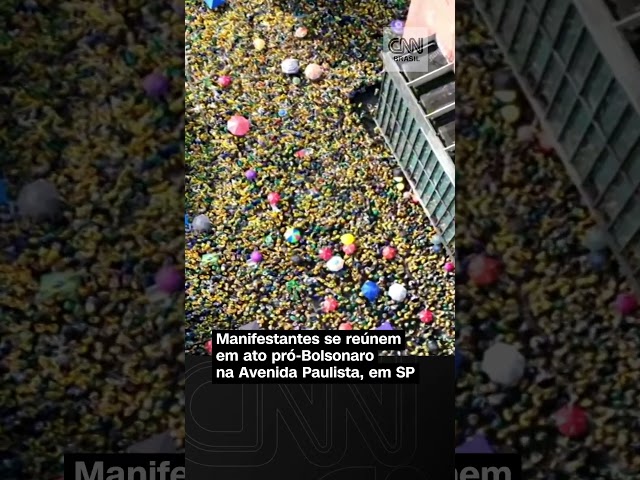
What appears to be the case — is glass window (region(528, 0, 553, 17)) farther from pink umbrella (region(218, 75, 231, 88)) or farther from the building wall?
pink umbrella (region(218, 75, 231, 88))

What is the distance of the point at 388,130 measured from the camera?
121 centimetres

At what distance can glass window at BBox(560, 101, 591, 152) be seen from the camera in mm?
1113

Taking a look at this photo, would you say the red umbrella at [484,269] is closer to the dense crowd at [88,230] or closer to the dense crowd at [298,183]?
the dense crowd at [298,183]

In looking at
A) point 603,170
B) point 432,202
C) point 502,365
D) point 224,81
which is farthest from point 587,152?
point 224,81

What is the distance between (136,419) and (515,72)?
0.84 m

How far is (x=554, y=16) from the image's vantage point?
1.08 metres

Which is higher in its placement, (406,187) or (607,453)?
(406,187)

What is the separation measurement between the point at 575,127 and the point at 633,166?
0.11m

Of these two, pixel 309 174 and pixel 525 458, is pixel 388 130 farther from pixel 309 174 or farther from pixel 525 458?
pixel 525 458

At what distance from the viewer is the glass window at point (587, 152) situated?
111cm

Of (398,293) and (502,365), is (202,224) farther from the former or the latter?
(502,365)

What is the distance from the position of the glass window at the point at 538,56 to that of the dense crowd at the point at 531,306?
4 cm

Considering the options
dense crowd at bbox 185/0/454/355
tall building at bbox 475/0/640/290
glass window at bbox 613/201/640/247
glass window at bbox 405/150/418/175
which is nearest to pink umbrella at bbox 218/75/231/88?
dense crowd at bbox 185/0/454/355

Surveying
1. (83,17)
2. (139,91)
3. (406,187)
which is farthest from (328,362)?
(83,17)
